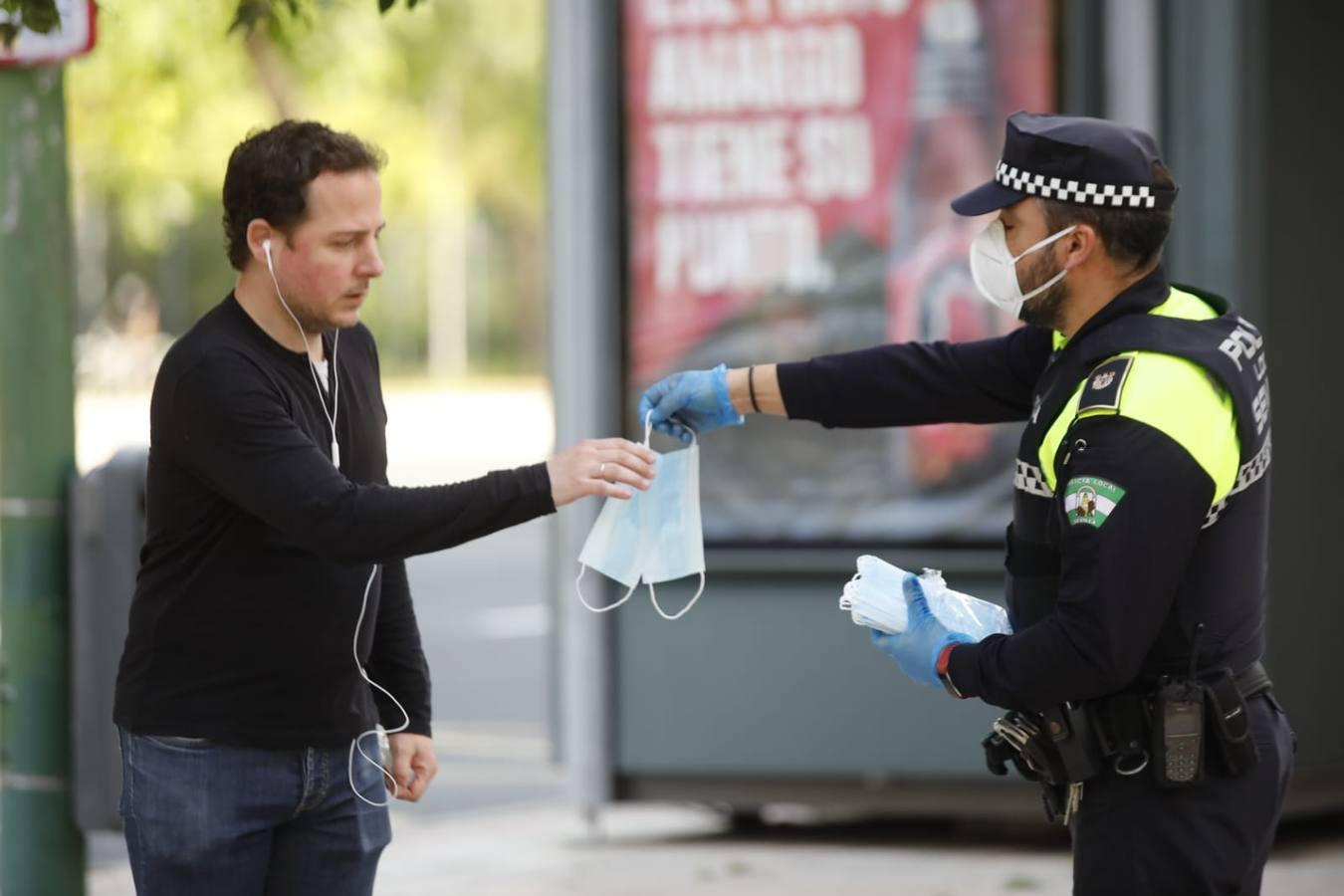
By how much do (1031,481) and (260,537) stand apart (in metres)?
1.20

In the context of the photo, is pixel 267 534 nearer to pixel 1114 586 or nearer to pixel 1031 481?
pixel 1031 481

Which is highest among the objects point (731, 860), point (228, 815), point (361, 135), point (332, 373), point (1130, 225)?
point (361, 135)

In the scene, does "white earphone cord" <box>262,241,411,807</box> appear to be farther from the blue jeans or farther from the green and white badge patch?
the green and white badge patch

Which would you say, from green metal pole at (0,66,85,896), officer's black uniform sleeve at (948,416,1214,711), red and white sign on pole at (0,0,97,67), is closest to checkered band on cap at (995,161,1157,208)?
officer's black uniform sleeve at (948,416,1214,711)

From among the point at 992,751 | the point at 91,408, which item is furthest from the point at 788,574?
the point at 91,408

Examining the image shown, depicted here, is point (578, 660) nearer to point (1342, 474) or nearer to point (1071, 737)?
point (1342, 474)

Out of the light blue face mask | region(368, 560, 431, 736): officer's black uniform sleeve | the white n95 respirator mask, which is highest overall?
the white n95 respirator mask

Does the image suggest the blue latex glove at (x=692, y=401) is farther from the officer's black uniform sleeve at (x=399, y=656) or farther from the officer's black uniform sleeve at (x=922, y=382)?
the officer's black uniform sleeve at (x=399, y=656)

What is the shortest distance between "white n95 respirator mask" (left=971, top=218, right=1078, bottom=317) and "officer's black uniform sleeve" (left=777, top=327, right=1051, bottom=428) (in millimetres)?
261

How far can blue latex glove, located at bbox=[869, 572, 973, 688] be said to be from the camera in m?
2.95

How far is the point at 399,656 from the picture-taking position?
11.0ft

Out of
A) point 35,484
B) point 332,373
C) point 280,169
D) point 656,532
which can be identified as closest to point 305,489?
point 332,373

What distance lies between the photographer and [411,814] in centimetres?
723

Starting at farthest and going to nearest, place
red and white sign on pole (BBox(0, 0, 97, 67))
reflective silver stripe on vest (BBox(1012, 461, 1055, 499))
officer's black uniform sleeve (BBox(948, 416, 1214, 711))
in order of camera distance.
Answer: red and white sign on pole (BBox(0, 0, 97, 67)) < reflective silver stripe on vest (BBox(1012, 461, 1055, 499)) < officer's black uniform sleeve (BBox(948, 416, 1214, 711))
